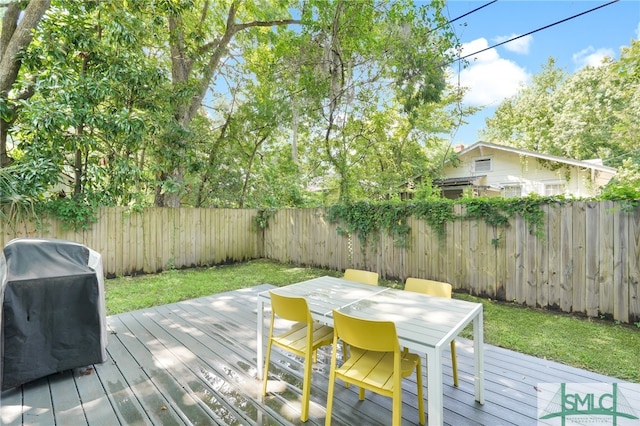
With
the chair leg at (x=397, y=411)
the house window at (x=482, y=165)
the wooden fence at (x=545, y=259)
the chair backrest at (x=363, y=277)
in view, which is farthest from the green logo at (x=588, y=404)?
the house window at (x=482, y=165)

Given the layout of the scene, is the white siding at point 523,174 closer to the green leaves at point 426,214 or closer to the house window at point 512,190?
the house window at point 512,190

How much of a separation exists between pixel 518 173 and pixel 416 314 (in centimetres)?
1088

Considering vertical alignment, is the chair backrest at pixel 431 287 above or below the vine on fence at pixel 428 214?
below

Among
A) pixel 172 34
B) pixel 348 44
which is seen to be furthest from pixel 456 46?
pixel 172 34

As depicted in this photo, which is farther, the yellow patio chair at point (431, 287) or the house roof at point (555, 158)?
the house roof at point (555, 158)

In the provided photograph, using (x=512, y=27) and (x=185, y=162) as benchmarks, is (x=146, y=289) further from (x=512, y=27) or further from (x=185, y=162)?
(x=512, y=27)

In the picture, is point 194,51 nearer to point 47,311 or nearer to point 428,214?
point 428,214

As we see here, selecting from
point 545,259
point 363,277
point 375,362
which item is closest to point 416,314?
point 375,362

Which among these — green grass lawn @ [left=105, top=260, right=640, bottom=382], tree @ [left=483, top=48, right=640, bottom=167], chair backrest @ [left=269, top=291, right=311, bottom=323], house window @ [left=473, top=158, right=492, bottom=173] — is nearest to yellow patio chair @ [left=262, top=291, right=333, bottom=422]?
chair backrest @ [left=269, top=291, right=311, bottom=323]

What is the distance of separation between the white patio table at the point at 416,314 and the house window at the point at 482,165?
34.3ft

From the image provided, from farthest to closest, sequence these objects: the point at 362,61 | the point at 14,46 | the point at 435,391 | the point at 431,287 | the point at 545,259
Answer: the point at 362,61, the point at 14,46, the point at 545,259, the point at 431,287, the point at 435,391

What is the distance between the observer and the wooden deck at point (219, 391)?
195 cm

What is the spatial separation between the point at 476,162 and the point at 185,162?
33.5 ft

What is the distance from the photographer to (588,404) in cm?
208
